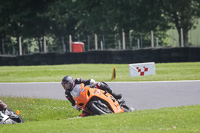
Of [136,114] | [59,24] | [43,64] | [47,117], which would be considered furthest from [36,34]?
[136,114]

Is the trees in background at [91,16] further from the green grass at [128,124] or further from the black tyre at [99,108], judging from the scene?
the green grass at [128,124]

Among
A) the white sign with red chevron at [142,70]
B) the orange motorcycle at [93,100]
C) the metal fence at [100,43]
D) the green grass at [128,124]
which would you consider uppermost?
the metal fence at [100,43]

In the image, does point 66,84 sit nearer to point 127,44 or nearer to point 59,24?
point 127,44

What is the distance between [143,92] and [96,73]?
20.7ft

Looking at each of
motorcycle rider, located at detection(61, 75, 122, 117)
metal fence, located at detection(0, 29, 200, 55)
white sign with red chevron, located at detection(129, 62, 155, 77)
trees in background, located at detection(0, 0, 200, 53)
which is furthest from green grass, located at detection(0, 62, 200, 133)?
trees in background, located at detection(0, 0, 200, 53)

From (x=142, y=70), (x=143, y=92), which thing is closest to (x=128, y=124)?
(x=143, y=92)

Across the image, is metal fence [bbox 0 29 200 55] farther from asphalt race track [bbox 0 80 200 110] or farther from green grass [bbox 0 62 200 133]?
asphalt race track [bbox 0 80 200 110]

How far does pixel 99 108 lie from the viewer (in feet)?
29.2

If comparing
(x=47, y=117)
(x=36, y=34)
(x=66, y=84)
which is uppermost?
(x=36, y=34)

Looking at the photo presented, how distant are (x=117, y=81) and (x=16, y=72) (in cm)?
705

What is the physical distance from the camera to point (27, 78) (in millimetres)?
18672

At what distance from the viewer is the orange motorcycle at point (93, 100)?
28.9 ft

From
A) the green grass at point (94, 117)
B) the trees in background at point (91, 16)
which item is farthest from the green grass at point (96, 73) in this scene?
the trees in background at point (91, 16)

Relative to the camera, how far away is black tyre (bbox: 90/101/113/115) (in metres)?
8.84
